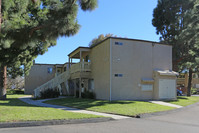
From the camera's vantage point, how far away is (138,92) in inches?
713

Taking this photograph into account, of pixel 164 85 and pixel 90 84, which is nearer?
pixel 164 85

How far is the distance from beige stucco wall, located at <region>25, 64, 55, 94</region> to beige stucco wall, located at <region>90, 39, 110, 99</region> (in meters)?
18.6

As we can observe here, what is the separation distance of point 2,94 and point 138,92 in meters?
14.3

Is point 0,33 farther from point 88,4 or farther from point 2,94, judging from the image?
point 2,94

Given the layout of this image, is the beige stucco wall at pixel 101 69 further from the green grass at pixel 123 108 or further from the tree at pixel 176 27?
the tree at pixel 176 27

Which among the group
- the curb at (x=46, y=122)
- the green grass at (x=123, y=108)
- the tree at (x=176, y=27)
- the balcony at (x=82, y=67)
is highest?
the tree at (x=176, y=27)

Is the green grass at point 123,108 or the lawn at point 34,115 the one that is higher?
the lawn at point 34,115

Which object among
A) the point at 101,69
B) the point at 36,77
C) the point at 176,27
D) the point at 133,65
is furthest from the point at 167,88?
the point at 36,77

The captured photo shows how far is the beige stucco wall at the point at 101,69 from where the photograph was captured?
58.0 ft

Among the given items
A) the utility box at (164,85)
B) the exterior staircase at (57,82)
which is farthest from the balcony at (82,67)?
the utility box at (164,85)

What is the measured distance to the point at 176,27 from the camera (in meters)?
27.7

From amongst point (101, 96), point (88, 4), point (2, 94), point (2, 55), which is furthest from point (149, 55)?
point (2, 94)

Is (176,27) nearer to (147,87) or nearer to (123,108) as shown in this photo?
(147,87)

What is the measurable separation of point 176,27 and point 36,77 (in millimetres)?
25990
